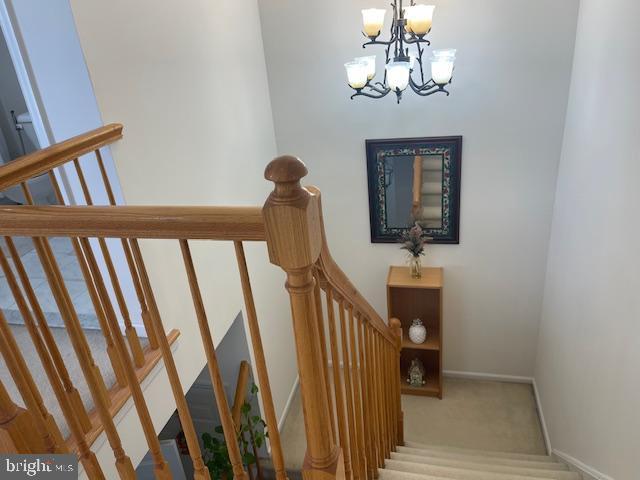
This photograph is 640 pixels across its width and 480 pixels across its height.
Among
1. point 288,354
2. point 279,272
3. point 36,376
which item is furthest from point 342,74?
point 36,376

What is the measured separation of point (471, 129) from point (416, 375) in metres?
2.31

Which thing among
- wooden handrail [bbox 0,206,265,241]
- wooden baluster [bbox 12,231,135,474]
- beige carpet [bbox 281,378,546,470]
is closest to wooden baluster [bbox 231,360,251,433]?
beige carpet [bbox 281,378,546,470]

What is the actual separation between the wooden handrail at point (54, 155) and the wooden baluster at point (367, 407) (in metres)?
1.25

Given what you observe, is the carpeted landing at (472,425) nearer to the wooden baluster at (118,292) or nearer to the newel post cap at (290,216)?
the wooden baluster at (118,292)

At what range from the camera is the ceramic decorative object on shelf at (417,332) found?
4.51 meters

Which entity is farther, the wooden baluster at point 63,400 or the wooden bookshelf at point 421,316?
the wooden bookshelf at point 421,316

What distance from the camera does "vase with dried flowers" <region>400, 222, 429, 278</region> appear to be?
165 inches

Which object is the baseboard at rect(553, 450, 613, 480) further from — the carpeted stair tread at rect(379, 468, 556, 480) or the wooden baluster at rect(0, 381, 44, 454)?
the wooden baluster at rect(0, 381, 44, 454)

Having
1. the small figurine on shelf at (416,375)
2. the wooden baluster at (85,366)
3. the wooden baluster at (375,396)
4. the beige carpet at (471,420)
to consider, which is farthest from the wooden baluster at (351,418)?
the small figurine on shelf at (416,375)

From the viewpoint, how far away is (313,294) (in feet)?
3.27

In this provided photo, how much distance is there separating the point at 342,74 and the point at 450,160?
1078 mm

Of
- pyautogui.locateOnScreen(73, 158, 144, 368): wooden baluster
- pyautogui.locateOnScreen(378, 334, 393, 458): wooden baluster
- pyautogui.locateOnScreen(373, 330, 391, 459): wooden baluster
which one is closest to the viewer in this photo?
pyautogui.locateOnScreen(73, 158, 144, 368): wooden baluster

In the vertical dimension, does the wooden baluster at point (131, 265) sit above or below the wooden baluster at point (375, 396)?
above

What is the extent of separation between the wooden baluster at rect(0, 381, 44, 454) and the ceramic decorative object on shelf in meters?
3.51
